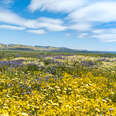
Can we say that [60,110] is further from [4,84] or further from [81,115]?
[4,84]

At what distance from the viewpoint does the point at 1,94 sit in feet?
28.6

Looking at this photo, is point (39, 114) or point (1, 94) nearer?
point (39, 114)

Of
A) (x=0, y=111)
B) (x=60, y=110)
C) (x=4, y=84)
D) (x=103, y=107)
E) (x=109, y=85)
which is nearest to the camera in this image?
(x=0, y=111)

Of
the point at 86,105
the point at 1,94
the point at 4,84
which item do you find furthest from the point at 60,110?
the point at 4,84

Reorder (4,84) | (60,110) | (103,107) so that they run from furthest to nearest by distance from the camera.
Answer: (4,84)
(103,107)
(60,110)

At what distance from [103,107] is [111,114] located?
30.8 inches

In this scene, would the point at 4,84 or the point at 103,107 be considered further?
the point at 4,84

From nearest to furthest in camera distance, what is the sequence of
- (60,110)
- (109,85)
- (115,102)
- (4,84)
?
(60,110) < (115,102) < (4,84) < (109,85)

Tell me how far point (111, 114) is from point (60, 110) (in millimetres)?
2241

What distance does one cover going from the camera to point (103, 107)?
7.09m

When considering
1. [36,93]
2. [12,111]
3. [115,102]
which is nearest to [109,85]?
[115,102]

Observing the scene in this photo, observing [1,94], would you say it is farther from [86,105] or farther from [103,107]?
[103,107]

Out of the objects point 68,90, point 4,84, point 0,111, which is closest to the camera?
point 0,111

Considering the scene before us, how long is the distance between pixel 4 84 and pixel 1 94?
1.92m
